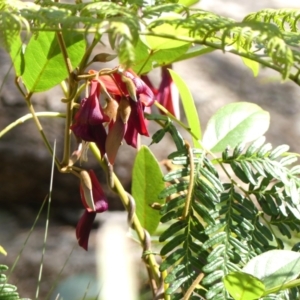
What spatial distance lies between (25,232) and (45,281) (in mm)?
207

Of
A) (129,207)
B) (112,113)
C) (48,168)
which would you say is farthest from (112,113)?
(48,168)

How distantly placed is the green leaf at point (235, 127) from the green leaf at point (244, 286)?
0.71 feet

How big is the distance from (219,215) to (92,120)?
0.46 ft

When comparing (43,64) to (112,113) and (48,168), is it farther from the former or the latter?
(48,168)

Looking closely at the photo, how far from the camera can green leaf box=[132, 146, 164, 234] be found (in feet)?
2.00

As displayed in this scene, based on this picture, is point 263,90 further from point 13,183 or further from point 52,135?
point 13,183

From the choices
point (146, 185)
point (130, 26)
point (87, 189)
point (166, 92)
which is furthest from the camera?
point (166, 92)

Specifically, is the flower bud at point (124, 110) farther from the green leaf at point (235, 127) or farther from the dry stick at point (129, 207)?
the green leaf at point (235, 127)

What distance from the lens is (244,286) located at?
0.40 meters

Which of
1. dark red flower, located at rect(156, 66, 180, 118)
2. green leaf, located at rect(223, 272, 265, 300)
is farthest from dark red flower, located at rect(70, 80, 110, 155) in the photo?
dark red flower, located at rect(156, 66, 180, 118)

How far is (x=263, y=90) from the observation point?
207cm

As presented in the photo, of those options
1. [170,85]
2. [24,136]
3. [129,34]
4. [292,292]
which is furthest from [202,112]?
[129,34]

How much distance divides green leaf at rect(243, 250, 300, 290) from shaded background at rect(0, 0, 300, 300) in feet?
4.32

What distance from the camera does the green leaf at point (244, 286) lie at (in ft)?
1.30
